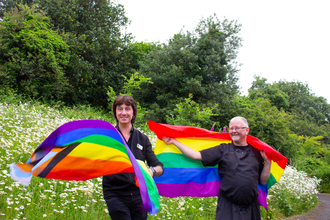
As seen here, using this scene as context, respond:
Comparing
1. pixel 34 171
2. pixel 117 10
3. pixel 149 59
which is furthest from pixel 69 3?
pixel 34 171

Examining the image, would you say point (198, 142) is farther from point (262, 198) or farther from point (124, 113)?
point (124, 113)

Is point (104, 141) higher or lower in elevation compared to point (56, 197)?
higher

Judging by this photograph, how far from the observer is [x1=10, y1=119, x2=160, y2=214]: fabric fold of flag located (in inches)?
105

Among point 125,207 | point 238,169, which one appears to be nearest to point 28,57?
point 125,207

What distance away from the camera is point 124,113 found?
287 centimetres

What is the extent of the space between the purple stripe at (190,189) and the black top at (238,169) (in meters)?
0.53

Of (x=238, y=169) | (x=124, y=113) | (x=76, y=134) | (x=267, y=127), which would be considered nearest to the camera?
(x=76, y=134)

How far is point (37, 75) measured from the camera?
42.5 feet

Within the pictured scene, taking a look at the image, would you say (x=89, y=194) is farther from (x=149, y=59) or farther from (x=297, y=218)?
(x=149, y=59)

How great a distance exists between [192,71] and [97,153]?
48.2 ft

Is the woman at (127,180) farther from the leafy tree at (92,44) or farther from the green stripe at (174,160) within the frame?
the leafy tree at (92,44)

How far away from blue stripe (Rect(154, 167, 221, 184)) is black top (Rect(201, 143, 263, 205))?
1.60 ft

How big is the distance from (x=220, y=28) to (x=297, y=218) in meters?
14.6

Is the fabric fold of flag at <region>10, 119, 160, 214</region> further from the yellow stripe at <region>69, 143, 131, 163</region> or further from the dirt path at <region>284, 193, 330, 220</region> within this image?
the dirt path at <region>284, 193, 330, 220</region>
